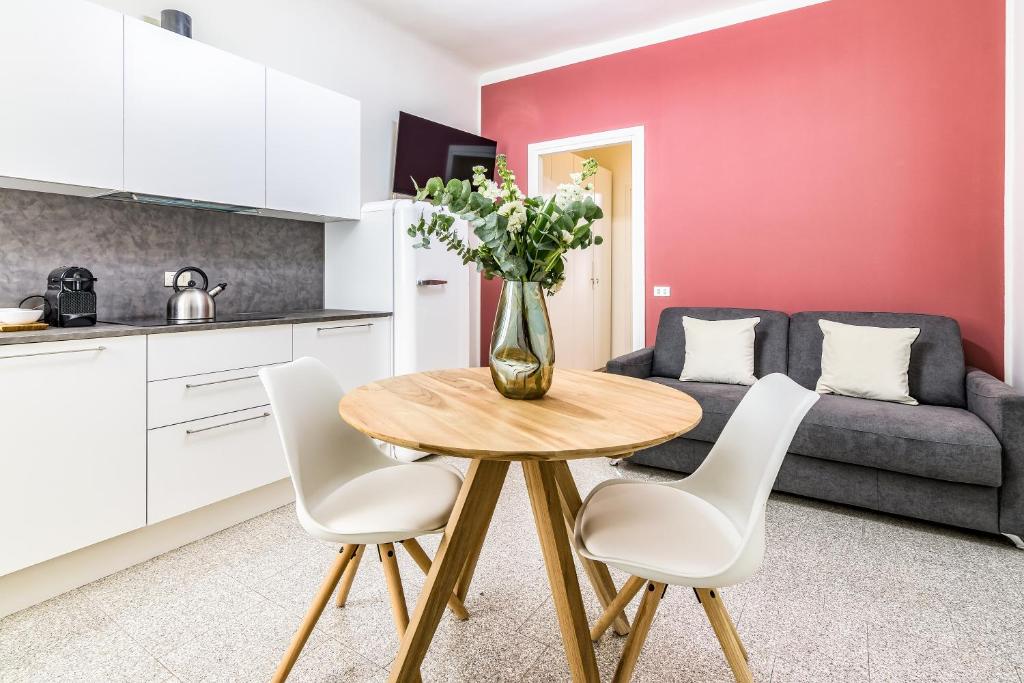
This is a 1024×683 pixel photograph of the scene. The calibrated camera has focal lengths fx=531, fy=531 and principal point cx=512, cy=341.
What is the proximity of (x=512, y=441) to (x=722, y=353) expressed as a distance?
2.57m

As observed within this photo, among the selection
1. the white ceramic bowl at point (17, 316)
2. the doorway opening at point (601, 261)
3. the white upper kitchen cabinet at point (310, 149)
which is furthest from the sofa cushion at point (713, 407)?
the white ceramic bowl at point (17, 316)

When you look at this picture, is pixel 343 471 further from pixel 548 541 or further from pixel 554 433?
pixel 554 433

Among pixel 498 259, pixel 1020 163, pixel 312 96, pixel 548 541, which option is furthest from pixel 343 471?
pixel 1020 163

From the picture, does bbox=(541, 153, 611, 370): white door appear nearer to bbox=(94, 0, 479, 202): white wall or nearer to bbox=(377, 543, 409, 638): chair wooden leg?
bbox=(94, 0, 479, 202): white wall

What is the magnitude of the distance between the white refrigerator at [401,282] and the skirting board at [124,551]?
3.25ft

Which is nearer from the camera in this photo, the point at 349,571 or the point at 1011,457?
the point at 349,571

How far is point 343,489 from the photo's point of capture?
1.58m

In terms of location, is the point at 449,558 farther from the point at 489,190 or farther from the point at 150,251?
the point at 150,251

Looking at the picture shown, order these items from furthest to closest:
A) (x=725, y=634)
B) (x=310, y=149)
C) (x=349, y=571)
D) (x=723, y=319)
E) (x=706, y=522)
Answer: (x=723, y=319), (x=310, y=149), (x=349, y=571), (x=706, y=522), (x=725, y=634)

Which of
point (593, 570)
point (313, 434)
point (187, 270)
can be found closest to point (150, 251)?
point (187, 270)

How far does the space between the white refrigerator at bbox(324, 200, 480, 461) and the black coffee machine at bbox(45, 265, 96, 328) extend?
148 cm

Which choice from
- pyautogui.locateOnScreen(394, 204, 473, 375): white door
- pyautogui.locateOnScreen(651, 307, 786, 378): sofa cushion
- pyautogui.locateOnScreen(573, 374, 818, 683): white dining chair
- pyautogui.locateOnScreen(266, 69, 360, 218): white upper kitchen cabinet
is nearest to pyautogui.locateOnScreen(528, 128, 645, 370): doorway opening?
pyautogui.locateOnScreen(651, 307, 786, 378): sofa cushion

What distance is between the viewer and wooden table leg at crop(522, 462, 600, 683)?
4.15 ft

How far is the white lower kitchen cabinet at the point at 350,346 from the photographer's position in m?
2.83
